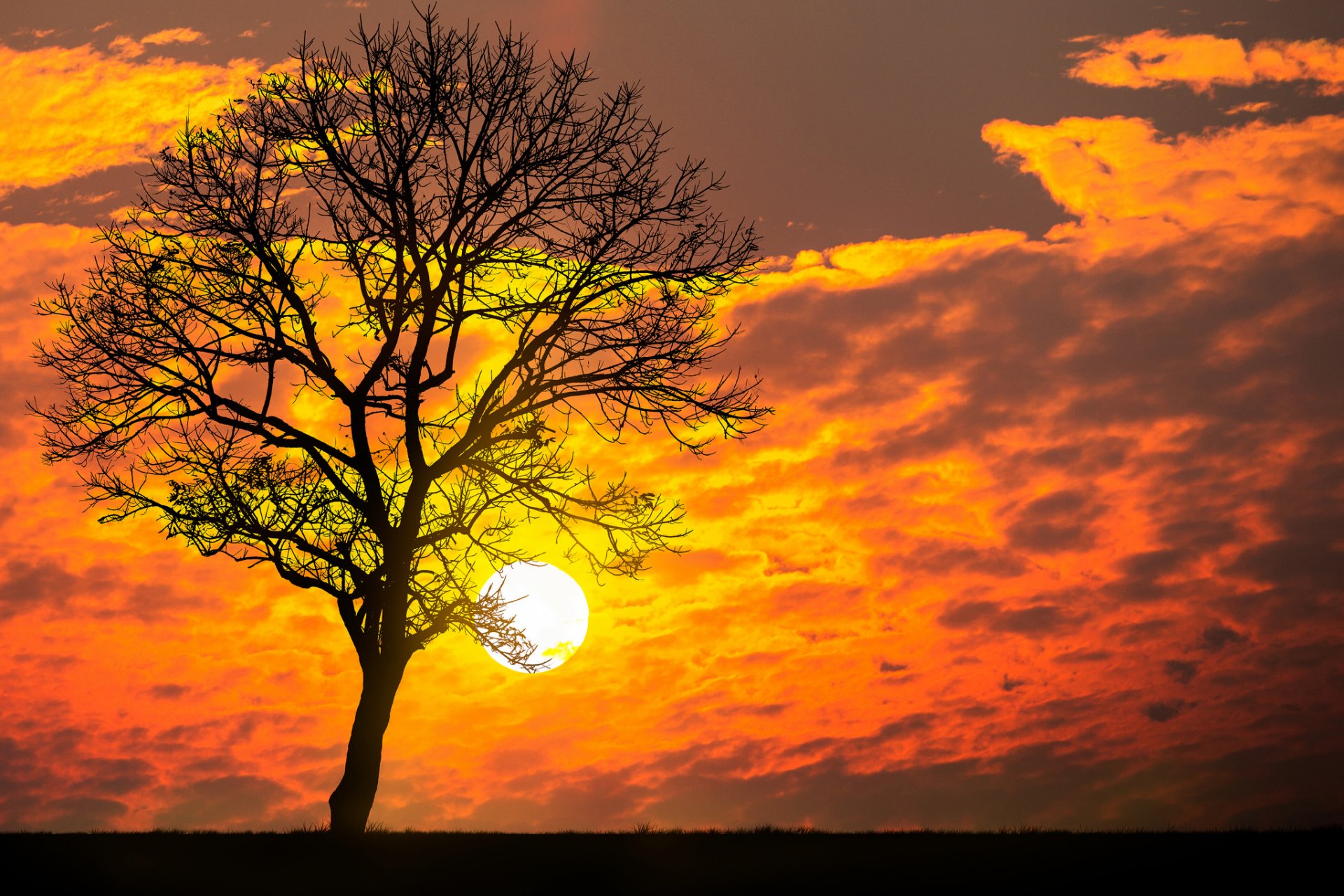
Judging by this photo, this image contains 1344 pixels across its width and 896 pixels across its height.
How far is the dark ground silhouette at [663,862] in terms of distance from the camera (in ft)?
50.1

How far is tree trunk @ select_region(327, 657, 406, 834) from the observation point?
1794 centimetres

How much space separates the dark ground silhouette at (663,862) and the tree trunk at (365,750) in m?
0.40

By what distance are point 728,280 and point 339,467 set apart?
686cm

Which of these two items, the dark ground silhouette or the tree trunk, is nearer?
the dark ground silhouette

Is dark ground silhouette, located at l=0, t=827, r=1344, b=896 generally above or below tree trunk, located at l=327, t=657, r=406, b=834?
below

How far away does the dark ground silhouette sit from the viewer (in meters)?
15.3

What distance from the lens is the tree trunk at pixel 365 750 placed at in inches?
706

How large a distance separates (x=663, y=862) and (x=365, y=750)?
16.0 feet

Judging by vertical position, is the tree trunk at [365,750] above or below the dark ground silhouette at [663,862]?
above

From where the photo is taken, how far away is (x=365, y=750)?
18016mm

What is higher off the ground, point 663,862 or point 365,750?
point 365,750

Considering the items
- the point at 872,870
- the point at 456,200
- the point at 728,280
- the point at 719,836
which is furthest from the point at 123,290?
the point at 872,870

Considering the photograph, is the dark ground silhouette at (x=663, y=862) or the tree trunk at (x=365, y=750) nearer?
the dark ground silhouette at (x=663, y=862)

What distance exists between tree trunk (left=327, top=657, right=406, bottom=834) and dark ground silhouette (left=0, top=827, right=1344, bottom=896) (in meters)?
0.40
